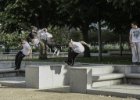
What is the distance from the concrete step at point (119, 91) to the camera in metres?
12.5

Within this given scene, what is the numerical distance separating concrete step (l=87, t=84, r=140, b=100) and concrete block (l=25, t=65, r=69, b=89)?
224cm

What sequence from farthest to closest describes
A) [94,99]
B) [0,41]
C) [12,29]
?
[0,41]
[12,29]
[94,99]

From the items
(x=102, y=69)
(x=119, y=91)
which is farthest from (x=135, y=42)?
(x=119, y=91)

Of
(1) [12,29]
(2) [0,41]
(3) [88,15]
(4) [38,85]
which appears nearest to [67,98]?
(4) [38,85]

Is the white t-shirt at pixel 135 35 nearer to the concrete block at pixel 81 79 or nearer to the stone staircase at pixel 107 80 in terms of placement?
the stone staircase at pixel 107 80

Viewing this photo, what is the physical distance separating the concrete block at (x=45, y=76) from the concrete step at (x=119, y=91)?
7.35 feet

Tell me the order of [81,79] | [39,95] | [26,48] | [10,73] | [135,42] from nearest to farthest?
[39,95]
[81,79]
[135,42]
[10,73]
[26,48]

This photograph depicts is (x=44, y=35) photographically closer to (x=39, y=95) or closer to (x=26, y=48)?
(x=26, y=48)

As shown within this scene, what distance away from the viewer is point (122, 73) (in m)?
15.5

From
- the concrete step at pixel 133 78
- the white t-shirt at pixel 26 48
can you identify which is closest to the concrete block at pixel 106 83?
the concrete step at pixel 133 78

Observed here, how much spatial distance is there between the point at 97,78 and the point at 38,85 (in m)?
2.30

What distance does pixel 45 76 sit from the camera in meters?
15.4

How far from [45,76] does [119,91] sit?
3405mm

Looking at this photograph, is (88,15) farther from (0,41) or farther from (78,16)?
(0,41)
